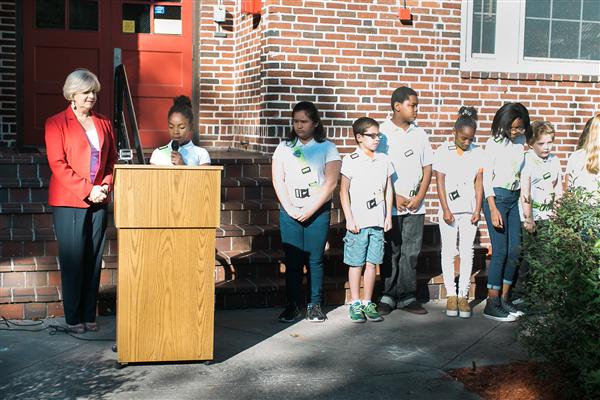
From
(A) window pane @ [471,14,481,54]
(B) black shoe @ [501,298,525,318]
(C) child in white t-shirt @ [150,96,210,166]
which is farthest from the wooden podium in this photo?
(A) window pane @ [471,14,481,54]

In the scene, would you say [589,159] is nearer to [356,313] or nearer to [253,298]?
[356,313]

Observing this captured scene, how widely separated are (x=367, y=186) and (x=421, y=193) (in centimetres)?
60

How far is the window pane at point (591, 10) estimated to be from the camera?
10758 mm

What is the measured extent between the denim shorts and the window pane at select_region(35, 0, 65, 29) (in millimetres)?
4838

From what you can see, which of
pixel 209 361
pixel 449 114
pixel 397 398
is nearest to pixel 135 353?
pixel 209 361

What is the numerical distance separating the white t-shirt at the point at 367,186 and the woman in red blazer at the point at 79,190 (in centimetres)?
200

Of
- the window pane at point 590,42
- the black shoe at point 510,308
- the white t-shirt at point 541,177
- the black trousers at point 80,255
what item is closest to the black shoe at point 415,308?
the black shoe at point 510,308

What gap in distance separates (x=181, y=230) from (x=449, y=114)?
4.97 m

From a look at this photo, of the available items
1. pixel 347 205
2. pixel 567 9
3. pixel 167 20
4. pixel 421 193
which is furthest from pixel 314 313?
pixel 567 9

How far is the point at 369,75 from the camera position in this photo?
974 centimetres

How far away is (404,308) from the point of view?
7.93 metres

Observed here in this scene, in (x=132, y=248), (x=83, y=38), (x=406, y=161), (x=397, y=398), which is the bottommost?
(x=397, y=398)

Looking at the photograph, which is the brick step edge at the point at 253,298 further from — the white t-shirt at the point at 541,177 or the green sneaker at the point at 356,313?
the white t-shirt at the point at 541,177

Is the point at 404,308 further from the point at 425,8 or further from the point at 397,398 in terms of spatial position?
the point at 425,8
